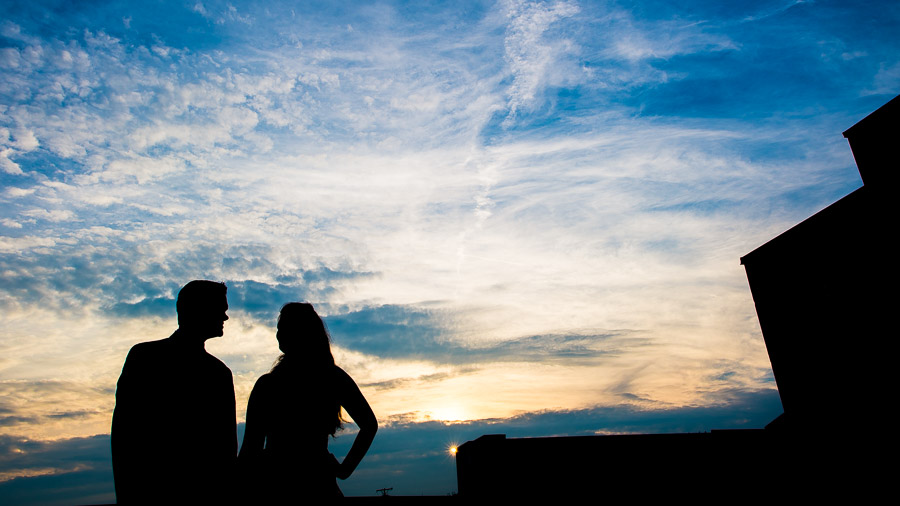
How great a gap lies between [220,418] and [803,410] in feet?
66.8

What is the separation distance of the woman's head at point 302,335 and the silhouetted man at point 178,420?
0.35 metres

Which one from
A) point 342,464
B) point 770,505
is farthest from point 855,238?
point 342,464

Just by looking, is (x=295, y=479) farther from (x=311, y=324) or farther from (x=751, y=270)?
(x=751, y=270)

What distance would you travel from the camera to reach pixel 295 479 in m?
2.34

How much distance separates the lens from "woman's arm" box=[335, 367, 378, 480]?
2648 millimetres

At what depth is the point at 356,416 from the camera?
2.72 meters

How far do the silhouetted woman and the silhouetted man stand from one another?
16 centimetres

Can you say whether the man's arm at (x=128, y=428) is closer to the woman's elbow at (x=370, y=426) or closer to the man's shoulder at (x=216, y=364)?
the man's shoulder at (x=216, y=364)

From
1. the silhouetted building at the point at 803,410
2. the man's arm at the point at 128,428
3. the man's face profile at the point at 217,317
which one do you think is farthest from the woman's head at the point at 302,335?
the silhouetted building at the point at 803,410

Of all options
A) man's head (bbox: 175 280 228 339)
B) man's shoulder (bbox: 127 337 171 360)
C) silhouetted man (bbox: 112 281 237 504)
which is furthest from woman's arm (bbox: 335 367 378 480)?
man's shoulder (bbox: 127 337 171 360)

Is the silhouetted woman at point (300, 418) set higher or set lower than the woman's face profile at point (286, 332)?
lower

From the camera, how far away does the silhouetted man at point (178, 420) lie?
2.14m

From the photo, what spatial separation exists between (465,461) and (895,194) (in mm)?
16688

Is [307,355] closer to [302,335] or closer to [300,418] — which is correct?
[302,335]
